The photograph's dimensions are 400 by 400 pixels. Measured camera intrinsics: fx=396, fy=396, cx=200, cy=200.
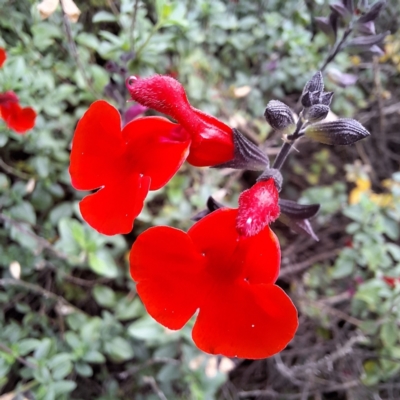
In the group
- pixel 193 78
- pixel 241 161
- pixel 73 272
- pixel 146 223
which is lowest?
pixel 73 272

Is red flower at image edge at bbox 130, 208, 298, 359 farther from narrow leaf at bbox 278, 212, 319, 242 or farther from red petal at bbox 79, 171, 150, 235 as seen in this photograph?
narrow leaf at bbox 278, 212, 319, 242

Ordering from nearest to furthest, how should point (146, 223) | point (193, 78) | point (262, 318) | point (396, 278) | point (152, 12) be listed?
point (262, 318) → point (396, 278) → point (146, 223) → point (193, 78) → point (152, 12)

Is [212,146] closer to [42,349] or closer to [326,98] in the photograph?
[326,98]

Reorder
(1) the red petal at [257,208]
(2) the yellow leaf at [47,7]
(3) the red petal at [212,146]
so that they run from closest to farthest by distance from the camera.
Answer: (1) the red petal at [257,208] → (3) the red petal at [212,146] → (2) the yellow leaf at [47,7]

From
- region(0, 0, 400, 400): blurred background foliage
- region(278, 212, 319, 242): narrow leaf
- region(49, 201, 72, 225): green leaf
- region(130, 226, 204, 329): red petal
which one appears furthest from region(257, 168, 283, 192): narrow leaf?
region(49, 201, 72, 225): green leaf

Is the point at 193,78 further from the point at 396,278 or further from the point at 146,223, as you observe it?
the point at 396,278

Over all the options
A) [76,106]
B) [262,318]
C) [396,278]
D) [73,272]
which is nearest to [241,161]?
[262,318]

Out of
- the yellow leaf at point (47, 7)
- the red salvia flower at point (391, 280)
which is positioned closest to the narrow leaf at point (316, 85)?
the yellow leaf at point (47, 7)

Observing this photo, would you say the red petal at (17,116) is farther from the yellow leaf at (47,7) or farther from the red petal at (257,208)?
the red petal at (257,208)

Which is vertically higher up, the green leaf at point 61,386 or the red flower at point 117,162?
Result: the red flower at point 117,162
